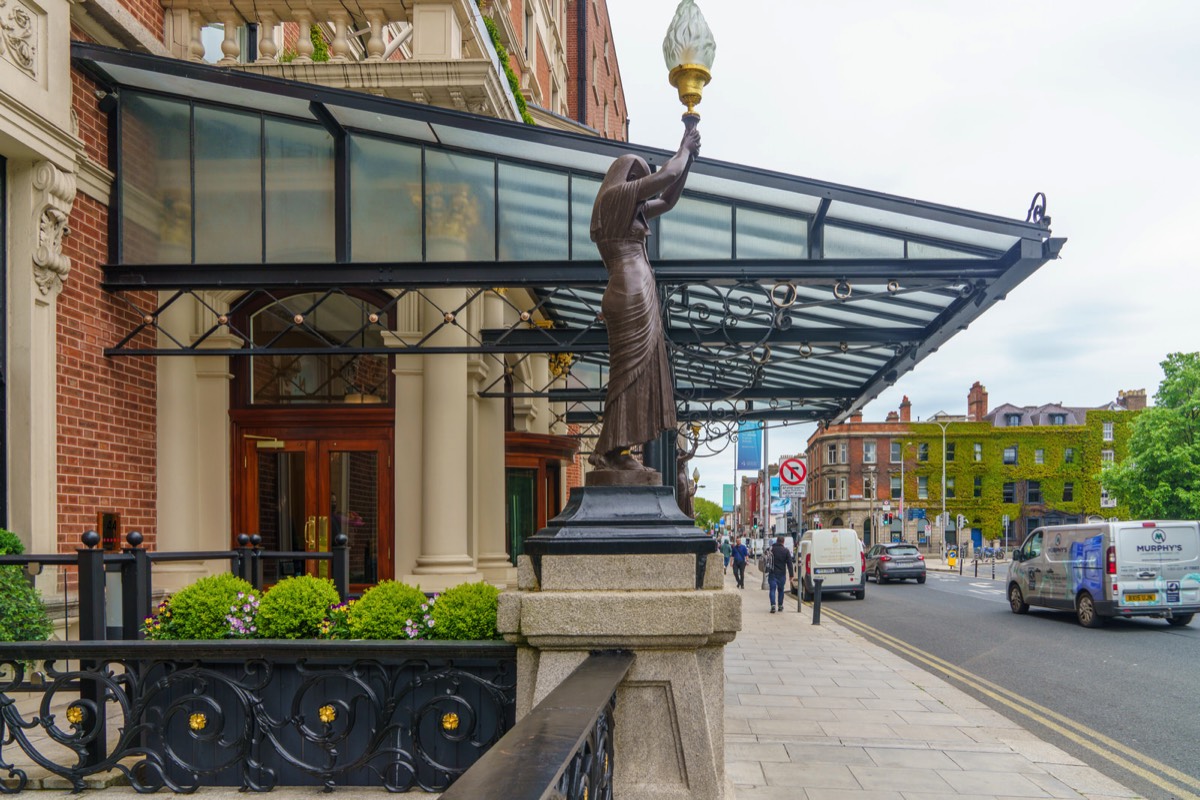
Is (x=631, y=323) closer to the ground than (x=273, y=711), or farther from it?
farther from it

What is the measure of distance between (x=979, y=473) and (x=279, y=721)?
86.7 meters

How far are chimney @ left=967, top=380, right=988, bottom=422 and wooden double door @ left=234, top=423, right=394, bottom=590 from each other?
84855 mm

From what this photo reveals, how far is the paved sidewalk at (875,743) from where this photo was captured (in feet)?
20.8

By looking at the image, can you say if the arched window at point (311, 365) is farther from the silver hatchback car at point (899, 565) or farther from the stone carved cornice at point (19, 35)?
the silver hatchback car at point (899, 565)

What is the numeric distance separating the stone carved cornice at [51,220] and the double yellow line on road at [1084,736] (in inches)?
424

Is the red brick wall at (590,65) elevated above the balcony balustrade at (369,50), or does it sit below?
above

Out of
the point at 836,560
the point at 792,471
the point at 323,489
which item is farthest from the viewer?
the point at 836,560

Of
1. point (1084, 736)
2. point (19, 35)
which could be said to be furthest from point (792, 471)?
point (19, 35)

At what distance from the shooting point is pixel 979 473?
8419cm

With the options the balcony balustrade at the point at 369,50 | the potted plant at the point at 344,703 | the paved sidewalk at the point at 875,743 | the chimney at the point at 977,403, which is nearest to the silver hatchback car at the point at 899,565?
the paved sidewalk at the point at 875,743

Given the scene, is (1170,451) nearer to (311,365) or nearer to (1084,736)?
(1084,736)

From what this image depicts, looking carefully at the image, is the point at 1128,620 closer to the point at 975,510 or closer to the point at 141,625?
the point at 141,625

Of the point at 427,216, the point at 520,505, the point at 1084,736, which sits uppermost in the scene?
the point at 427,216

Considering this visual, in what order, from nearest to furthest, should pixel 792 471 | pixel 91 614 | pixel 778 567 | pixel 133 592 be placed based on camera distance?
1. pixel 91 614
2. pixel 133 592
3. pixel 778 567
4. pixel 792 471
